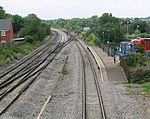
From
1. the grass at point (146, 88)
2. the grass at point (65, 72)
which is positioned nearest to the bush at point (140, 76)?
the grass at point (146, 88)

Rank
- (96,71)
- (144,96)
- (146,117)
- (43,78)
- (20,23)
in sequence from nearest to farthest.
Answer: (146,117) < (144,96) < (43,78) < (96,71) < (20,23)

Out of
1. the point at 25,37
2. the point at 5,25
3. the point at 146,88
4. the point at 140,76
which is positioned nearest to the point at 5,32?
the point at 5,25

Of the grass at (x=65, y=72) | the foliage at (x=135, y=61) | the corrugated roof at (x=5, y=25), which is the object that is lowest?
the grass at (x=65, y=72)

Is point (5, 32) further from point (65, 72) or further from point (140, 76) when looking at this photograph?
point (140, 76)

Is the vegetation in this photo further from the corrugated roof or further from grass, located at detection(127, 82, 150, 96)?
grass, located at detection(127, 82, 150, 96)

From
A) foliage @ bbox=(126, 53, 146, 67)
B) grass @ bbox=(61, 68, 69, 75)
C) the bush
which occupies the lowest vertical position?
grass @ bbox=(61, 68, 69, 75)

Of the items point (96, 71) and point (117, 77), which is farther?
point (96, 71)

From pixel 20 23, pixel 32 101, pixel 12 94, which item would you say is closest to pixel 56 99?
pixel 32 101

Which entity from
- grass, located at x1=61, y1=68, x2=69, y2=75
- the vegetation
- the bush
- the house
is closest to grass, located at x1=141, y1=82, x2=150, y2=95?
the bush

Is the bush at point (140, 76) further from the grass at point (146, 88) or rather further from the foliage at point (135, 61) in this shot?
the foliage at point (135, 61)

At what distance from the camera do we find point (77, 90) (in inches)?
935

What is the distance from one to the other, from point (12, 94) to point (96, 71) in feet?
41.4

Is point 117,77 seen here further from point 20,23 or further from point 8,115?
point 20,23

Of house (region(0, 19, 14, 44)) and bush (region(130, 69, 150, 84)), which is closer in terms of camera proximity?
bush (region(130, 69, 150, 84))
